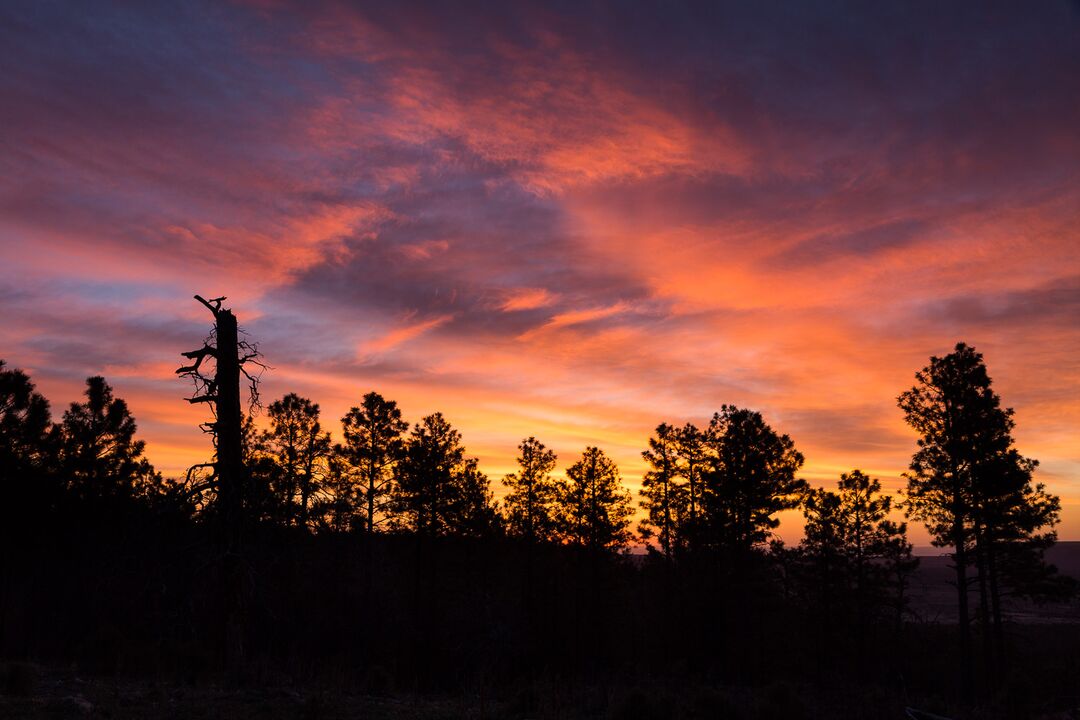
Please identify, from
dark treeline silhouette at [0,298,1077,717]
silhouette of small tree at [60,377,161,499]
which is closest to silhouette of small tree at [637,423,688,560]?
dark treeline silhouette at [0,298,1077,717]

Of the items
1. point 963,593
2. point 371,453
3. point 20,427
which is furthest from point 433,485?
point 963,593

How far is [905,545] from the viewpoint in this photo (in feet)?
149

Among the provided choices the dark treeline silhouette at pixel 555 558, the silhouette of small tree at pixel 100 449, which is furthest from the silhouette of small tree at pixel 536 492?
the silhouette of small tree at pixel 100 449

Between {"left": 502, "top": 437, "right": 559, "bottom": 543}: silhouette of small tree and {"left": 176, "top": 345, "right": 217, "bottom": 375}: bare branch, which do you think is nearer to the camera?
{"left": 176, "top": 345, "right": 217, "bottom": 375}: bare branch

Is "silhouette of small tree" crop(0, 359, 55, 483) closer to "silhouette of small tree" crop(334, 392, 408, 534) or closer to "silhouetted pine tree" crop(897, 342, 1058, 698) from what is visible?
"silhouette of small tree" crop(334, 392, 408, 534)

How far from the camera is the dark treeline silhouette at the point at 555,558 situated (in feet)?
98.4

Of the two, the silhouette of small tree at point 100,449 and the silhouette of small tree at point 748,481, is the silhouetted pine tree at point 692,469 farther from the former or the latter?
the silhouette of small tree at point 100,449

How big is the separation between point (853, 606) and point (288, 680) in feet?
136

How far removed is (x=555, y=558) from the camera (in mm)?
47406

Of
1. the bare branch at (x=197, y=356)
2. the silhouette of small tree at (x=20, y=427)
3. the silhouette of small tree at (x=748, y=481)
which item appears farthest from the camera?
the silhouette of small tree at (x=748, y=481)

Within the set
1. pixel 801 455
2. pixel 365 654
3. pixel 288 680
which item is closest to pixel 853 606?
pixel 801 455

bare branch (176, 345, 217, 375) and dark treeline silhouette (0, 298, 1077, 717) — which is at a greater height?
bare branch (176, 345, 217, 375)

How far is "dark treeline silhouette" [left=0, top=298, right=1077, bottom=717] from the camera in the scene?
98.4ft

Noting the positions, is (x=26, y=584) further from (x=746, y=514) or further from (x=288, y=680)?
(x=746, y=514)
